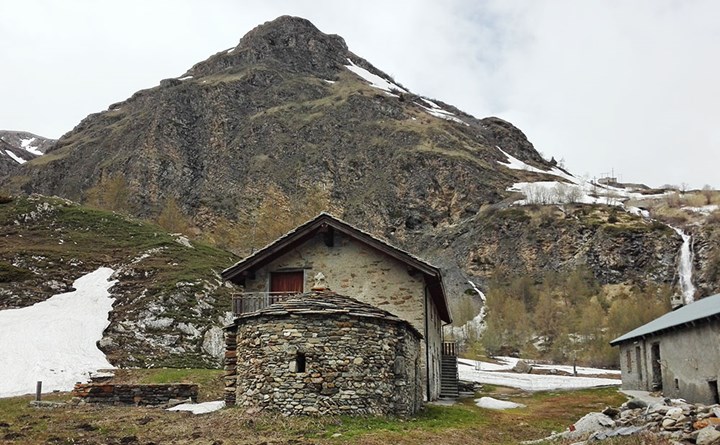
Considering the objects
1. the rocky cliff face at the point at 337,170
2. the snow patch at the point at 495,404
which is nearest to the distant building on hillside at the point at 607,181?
the rocky cliff face at the point at 337,170

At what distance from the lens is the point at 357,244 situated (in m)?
22.5

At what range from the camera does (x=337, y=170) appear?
11106 centimetres

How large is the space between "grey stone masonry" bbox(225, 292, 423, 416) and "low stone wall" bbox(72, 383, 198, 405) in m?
4.71

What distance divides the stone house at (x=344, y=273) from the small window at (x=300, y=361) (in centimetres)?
568

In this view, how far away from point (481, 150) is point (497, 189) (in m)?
17.1

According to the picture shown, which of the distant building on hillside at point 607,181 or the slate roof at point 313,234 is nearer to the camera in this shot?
the slate roof at point 313,234

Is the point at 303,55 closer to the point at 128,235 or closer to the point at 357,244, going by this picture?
the point at 128,235

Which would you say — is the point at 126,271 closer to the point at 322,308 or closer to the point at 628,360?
the point at 322,308

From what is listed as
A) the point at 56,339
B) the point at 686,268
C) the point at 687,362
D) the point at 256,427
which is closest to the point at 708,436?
the point at 256,427

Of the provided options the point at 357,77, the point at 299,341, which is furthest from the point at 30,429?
the point at 357,77

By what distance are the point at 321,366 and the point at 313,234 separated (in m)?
7.98

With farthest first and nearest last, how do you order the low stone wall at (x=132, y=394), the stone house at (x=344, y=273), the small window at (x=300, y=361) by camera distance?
1. the stone house at (x=344, y=273)
2. the low stone wall at (x=132, y=394)
3. the small window at (x=300, y=361)

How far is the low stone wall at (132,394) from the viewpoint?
2009 cm

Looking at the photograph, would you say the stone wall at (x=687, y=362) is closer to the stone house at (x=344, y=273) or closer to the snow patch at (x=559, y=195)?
the stone house at (x=344, y=273)
